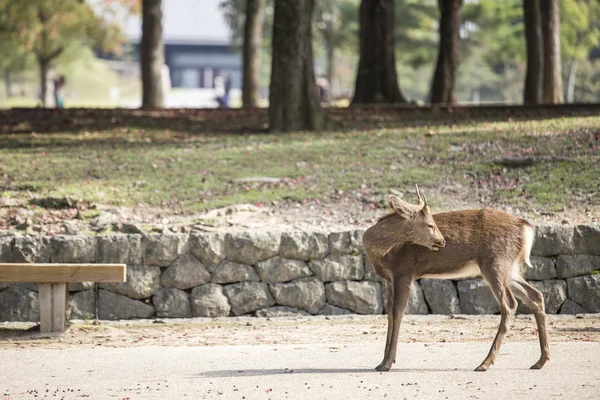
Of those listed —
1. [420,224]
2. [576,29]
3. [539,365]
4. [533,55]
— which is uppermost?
[576,29]

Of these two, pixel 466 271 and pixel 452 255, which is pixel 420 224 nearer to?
pixel 452 255

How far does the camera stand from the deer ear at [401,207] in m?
7.84

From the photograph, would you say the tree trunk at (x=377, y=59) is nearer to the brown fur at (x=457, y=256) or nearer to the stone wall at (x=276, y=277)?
the stone wall at (x=276, y=277)

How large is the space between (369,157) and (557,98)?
11.5 meters

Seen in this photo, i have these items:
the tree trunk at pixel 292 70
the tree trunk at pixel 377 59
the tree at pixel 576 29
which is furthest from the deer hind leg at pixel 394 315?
the tree at pixel 576 29

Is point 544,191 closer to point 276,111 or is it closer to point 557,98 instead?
point 276,111

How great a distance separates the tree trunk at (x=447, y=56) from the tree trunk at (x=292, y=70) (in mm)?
7180

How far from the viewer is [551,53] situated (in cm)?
2597

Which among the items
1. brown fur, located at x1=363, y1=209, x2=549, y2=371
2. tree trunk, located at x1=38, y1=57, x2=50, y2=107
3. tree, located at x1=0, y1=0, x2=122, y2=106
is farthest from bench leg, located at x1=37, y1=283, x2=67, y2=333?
tree trunk, located at x1=38, y1=57, x2=50, y2=107

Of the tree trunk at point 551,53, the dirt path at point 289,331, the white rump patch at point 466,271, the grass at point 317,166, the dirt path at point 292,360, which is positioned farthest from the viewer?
the tree trunk at point 551,53

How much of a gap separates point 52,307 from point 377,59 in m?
16.5

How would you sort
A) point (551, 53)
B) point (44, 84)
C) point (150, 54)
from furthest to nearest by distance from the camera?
point (44, 84) < point (150, 54) < point (551, 53)

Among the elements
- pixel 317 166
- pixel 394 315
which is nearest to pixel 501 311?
pixel 394 315

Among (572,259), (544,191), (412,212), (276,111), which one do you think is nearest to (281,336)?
(412,212)
